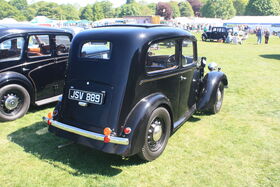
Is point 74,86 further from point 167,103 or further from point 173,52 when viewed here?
point 173,52

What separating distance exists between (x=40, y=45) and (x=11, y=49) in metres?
0.72

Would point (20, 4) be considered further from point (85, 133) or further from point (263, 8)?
point (85, 133)

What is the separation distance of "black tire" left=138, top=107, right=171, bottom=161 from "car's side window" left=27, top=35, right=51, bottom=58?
11.1ft

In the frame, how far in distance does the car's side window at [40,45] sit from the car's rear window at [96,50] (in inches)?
80.7

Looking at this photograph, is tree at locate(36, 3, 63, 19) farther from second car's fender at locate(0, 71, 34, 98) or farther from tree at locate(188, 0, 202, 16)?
second car's fender at locate(0, 71, 34, 98)

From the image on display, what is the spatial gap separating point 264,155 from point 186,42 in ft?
7.43

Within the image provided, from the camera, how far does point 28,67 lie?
5.28 meters

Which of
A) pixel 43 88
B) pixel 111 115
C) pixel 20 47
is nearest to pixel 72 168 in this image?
pixel 111 115

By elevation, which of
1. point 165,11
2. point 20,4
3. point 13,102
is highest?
point 20,4

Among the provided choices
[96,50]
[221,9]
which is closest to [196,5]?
[221,9]

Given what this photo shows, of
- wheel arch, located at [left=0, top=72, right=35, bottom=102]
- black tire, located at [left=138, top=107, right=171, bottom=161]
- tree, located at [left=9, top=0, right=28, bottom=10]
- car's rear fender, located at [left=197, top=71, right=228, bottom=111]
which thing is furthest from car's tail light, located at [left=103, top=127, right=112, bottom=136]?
tree, located at [left=9, top=0, right=28, bottom=10]

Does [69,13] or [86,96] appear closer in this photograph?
[86,96]

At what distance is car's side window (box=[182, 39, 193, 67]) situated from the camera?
4336 millimetres

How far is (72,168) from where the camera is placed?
3459 millimetres
